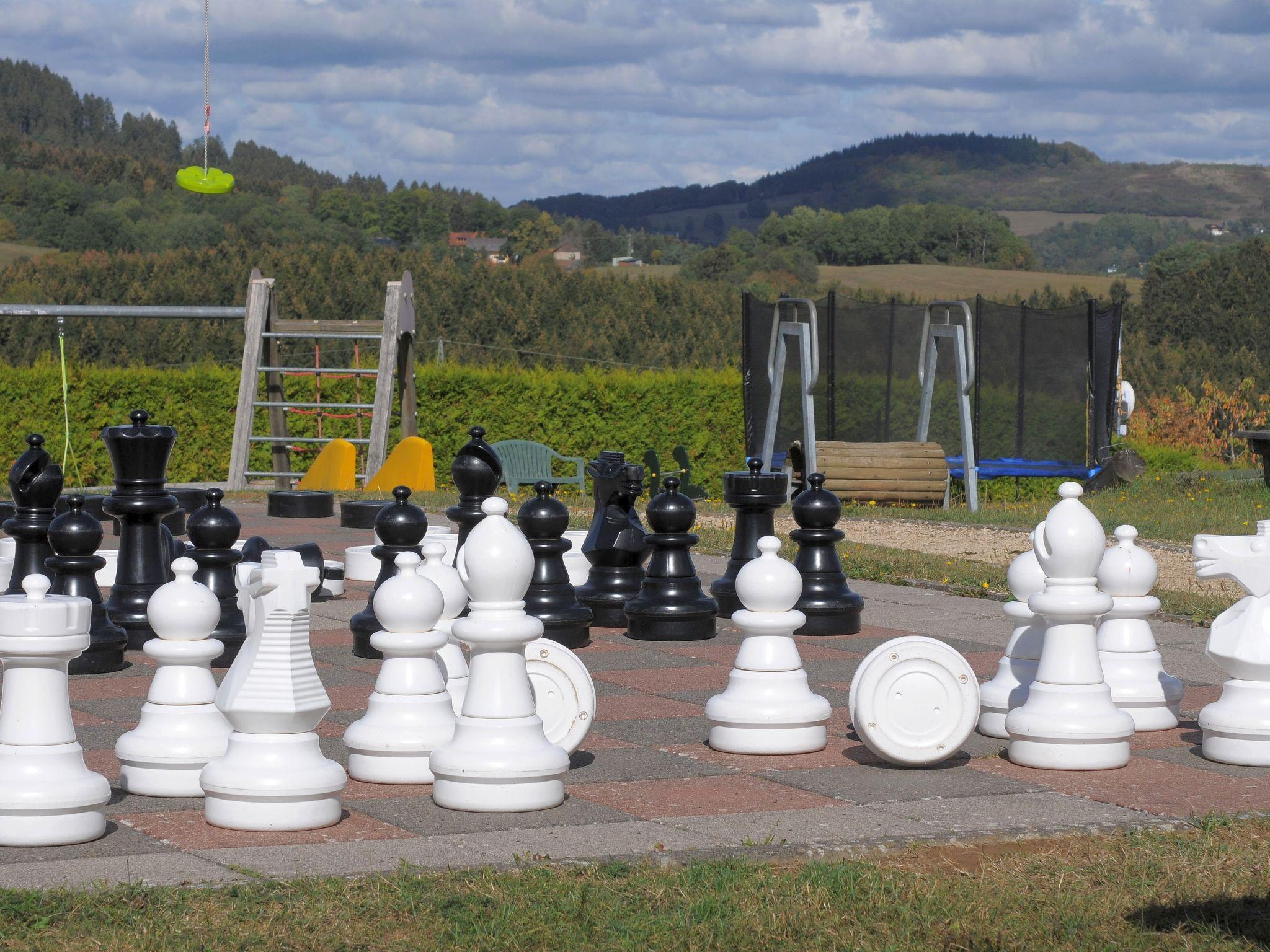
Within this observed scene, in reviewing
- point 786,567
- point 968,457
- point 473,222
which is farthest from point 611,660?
point 473,222

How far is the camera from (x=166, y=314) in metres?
15.4

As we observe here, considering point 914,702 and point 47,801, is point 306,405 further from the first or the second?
point 47,801

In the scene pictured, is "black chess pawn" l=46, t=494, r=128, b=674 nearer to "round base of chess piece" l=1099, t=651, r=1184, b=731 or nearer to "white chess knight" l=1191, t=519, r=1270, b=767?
"round base of chess piece" l=1099, t=651, r=1184, b=731

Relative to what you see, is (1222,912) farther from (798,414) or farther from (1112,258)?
(1112,258)

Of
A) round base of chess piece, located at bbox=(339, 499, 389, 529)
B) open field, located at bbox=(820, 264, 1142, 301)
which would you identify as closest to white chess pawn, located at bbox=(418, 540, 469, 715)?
round base of chess piece, located at bbox=(339, 499, 389, 529)

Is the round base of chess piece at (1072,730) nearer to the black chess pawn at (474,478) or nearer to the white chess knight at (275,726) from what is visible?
the white chess knight at (275,726)

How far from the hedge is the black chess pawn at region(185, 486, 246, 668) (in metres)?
11.7

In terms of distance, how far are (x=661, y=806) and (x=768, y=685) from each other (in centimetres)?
71

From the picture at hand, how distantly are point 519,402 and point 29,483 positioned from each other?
13.4 metres

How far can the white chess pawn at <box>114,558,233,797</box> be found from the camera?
368 centimetres

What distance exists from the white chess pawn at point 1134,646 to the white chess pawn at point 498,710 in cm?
189

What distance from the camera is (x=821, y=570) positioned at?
6320 mm

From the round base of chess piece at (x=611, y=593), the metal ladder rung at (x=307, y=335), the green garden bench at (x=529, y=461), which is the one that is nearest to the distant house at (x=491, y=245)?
the green garden bench at (x=529, y=461)

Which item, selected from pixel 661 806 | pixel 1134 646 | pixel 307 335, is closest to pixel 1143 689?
pixel 1134 646
